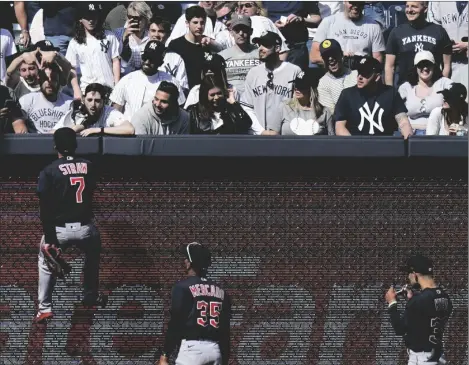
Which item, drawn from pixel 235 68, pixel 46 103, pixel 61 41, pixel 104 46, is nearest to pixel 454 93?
pixel 235 68

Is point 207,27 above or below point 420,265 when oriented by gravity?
above

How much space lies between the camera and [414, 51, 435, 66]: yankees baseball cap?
36.1 ft

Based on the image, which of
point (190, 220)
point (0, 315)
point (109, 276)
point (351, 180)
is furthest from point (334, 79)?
point (0, 315)

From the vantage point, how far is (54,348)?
29.6 ft

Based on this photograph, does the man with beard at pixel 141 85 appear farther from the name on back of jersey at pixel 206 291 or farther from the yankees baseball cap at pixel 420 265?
the yankees baseball cap at pixel 420 265

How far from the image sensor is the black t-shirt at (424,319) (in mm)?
8156

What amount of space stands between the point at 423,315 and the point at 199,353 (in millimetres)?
1713

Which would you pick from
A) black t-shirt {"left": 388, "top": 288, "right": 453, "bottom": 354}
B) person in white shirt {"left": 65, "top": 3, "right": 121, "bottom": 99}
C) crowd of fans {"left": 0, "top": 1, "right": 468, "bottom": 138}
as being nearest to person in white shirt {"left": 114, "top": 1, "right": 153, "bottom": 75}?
crowd of fans {"left": 0, "top": 1, "right": 468, "bottom": 138}

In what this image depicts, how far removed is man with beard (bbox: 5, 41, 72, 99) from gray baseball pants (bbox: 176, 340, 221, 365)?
394 cm

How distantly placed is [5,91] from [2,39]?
1537 mm

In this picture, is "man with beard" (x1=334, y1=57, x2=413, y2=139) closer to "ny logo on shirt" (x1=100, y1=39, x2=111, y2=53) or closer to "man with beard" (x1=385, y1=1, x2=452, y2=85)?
"man with beard" (x1=385, y1=1, x2=452, y2=85)

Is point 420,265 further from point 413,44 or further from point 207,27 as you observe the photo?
point 207,27

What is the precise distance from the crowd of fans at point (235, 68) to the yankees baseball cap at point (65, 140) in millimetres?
513

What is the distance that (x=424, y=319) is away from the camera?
8188 millimetres
